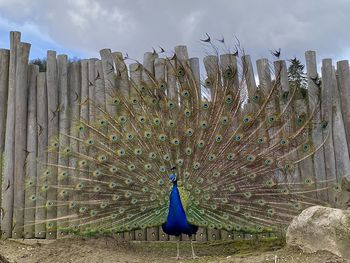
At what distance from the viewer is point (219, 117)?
6.86m

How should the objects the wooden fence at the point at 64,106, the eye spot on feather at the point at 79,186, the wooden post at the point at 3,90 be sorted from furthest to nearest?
the wooden post at the point at 3,90 < the wooden fence at the point at 64,106 < the eye spot on feather at the point at 79,186

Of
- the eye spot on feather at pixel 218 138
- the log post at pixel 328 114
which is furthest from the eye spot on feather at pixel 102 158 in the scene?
the log post at pixel 328 114

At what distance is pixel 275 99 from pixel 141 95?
6.59 feet

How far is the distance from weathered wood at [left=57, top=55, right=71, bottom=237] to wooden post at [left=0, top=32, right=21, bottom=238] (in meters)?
0.79

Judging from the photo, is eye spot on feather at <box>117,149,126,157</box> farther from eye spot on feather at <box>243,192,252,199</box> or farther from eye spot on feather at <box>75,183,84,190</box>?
eye spot on feather at <box>243,192,252,199</box>

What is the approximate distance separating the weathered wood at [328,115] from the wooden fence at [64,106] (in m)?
0.01

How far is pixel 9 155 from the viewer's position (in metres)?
8.16

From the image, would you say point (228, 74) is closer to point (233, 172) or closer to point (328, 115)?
point (233, 172)

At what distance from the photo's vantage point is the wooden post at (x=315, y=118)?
7316mm

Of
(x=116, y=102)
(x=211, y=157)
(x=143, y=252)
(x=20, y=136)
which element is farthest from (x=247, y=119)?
(x=20, y=136)

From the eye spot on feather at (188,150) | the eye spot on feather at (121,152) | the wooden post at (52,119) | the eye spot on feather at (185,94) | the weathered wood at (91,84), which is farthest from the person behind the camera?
the weathered wood at (91,84)

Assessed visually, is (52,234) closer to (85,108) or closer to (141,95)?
(85,108)

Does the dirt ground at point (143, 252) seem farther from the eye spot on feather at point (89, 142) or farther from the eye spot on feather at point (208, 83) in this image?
the eye spot on feather at point (208, 83)

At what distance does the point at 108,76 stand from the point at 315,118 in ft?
10.9
